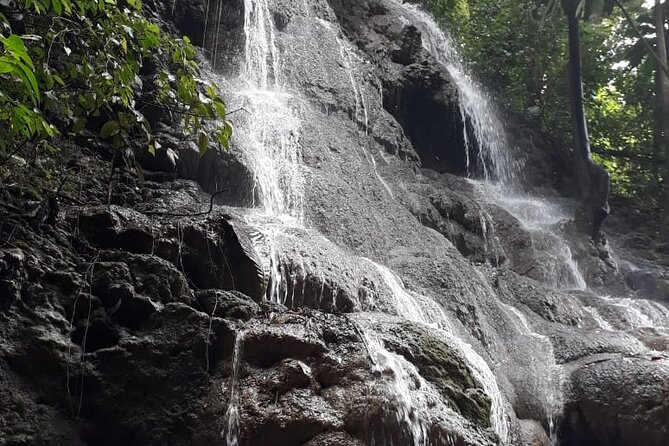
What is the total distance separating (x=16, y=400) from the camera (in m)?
4.06

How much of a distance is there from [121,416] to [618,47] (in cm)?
1977

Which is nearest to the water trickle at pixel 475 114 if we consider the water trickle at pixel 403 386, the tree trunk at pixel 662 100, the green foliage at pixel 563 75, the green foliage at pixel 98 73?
the green foliage at pixel 563 75

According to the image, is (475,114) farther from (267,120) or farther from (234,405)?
(234,405)

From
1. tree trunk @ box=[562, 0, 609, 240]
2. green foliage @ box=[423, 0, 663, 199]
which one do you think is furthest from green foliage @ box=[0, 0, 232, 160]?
green foliage @ box=[423, 0, 663, 199]

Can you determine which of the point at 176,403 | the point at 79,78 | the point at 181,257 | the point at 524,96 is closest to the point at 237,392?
the point at 176,403

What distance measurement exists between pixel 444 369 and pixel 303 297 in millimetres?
1796

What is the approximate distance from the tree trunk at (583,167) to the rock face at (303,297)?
755 mm

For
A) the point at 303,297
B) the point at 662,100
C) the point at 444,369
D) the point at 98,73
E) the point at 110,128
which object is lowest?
the point at 444,369

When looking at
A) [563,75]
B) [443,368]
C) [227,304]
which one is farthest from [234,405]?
[563,75]

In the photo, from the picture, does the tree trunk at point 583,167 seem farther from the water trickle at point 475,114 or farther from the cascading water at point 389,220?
the water trickle at point 475,114

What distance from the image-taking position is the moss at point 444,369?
16.0ft

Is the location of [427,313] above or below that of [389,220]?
below

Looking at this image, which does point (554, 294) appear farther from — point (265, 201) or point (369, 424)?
point (369, 424)

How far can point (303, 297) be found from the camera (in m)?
6.41
